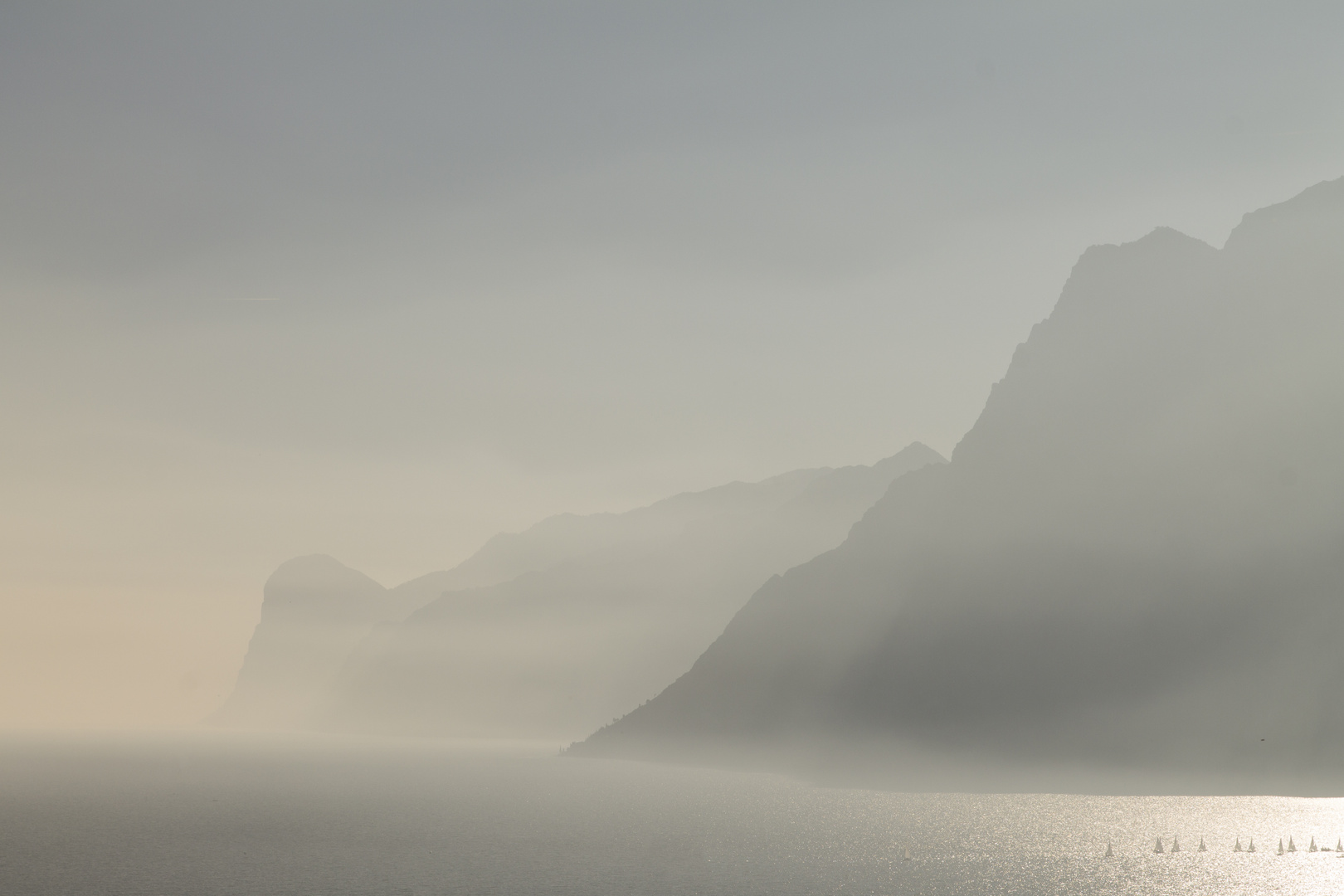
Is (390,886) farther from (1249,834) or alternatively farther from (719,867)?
(1249,834)

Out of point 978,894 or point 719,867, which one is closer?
point 978,894

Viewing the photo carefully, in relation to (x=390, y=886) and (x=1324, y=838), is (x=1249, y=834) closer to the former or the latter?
(x=1324, y=838)

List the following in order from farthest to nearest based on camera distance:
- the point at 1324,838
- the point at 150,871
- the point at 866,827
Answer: the point at 866,827, the point at 1324,838, the point at 150,871

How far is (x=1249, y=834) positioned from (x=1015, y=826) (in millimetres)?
39157

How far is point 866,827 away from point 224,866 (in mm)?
112331

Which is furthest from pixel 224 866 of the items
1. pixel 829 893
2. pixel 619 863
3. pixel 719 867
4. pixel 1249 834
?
pixel 1249 834

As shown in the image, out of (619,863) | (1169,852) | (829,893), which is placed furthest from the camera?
(1169,852)

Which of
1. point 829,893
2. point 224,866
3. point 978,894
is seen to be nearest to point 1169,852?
point 978,894

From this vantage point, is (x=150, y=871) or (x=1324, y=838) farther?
(x=1324, y=838)

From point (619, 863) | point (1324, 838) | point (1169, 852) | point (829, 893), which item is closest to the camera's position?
point (829, 893)

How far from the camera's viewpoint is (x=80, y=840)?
166 m

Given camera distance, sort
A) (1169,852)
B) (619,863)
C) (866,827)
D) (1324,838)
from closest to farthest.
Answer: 1. (619,863)
2. (1169,852)
3. (1324,838)
4. (866,827)

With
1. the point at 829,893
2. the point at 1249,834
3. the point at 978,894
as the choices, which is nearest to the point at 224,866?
the point at 829,893

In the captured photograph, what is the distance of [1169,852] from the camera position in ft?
527
